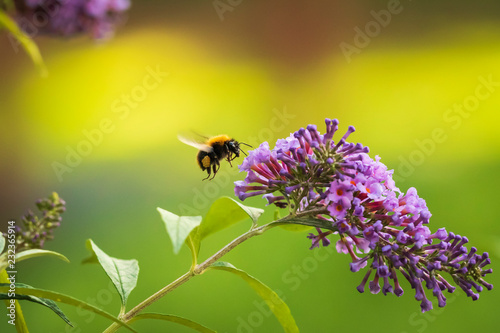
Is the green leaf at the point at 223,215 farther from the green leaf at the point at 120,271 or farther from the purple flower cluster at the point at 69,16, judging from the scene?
the purple flower cluster at the point at 69,16

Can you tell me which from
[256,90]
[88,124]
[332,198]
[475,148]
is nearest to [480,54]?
[475,148]

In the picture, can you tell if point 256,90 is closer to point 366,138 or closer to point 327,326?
point 366,138

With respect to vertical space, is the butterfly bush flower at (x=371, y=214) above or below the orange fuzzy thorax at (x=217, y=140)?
below

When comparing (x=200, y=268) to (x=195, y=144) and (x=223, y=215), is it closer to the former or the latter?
(x=223, y=215)

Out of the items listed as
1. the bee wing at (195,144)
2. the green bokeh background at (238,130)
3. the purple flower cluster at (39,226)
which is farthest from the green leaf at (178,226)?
the green bokeh background at (238,130)

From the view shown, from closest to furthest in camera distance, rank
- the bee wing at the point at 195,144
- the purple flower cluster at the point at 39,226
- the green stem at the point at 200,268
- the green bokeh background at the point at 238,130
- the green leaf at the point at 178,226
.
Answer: the green leaf at the point at 178,226
the green stem at the point at 200,268
the purple flower cluster at the point at 39,226
the bee wing at the point at 195,144
the green bokeh background at the point at 238,130

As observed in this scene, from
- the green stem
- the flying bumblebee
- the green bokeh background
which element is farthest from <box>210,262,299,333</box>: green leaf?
the green bokeh background
